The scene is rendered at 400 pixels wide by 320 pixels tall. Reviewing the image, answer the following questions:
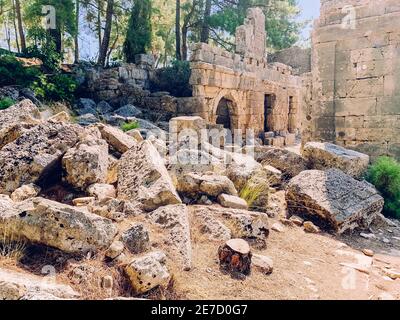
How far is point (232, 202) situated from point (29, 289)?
240 cm

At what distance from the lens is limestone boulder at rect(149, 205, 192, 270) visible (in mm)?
2887

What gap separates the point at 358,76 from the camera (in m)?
7.11

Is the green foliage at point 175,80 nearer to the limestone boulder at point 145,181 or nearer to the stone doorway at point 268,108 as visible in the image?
the stone doorway at point 268,108

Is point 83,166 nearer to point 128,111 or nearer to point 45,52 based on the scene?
point 128,111

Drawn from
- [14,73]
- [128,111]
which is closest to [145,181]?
[128,111]

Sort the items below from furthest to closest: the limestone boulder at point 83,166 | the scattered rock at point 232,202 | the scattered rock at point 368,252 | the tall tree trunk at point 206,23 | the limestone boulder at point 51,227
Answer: the tall tree trunk at point 206,23
the scattered rock at point 232,202
the scattered rock at point 368,252
the limestone boulder at point 83,166
the limestone boulder at point 51,227

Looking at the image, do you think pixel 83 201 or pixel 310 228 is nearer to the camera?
pixel 83 201

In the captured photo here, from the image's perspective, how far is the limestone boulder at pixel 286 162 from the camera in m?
5.67

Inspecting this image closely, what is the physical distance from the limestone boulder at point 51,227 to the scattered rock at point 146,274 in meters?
0.38

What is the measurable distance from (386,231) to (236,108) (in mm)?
9709

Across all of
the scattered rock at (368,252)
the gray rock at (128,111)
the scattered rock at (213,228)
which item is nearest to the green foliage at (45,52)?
the gray rock at (128,111)

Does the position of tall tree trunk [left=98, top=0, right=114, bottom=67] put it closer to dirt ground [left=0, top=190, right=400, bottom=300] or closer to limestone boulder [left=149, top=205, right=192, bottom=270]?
limestone boulder [left=149, top=205, right=192, bottom=270]

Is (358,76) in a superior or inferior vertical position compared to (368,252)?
superior

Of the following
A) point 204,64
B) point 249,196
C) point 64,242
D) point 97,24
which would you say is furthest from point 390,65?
point 97,24
